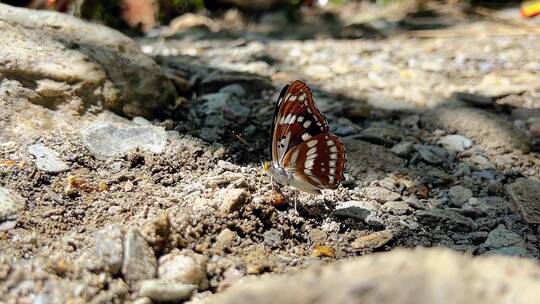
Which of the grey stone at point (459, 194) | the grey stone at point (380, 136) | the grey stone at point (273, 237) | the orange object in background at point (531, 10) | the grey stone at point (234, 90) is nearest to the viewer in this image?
the grey stone at point (273, 237)

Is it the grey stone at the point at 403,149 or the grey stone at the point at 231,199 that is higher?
the grey stone at the point at 231,199

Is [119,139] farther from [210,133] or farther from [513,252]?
[513,252]

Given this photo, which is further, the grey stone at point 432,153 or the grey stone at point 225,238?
the grey stone at point 432,153

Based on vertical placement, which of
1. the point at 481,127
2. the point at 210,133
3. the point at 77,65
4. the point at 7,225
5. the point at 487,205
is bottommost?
the point at 487,205

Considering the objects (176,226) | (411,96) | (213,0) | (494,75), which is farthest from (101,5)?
(176,226)

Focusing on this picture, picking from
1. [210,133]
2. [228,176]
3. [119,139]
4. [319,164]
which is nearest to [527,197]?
[319,164]

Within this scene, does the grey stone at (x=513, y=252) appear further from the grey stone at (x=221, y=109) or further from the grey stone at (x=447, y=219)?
the grey stone at (x=221, y=109)

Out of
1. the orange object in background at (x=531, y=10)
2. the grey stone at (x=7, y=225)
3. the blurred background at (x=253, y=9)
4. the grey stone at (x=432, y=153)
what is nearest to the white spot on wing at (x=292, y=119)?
the grey stone at (x=432, y=153)
